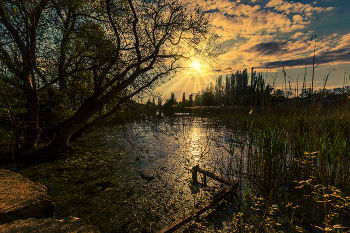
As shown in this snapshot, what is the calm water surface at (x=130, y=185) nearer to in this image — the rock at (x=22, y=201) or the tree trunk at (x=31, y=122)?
the rock at (x=22, y=201)

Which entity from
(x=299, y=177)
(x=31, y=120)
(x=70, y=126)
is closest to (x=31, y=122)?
(x=31, y=120)

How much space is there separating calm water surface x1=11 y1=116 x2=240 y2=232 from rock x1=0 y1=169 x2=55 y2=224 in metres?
0.35

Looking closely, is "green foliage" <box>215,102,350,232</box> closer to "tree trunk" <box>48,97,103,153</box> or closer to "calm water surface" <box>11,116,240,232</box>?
"calm water surface" <box>11,116,240,232</box>

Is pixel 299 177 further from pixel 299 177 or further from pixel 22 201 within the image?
pixel 22 201

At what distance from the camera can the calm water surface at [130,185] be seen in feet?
9.42

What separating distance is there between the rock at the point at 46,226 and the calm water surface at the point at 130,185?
450 mm

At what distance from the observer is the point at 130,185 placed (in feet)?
13.6

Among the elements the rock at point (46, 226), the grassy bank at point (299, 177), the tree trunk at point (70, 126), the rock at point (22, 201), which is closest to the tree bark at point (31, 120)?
the tree trunk at point (70, 126)

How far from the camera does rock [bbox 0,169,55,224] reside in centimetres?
235

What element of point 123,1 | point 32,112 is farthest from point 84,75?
point 123,1

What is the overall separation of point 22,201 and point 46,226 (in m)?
0.81

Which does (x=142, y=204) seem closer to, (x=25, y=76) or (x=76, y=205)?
(x=76, y=205)

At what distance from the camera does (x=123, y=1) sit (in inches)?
270

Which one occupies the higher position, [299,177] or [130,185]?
[299,177]
